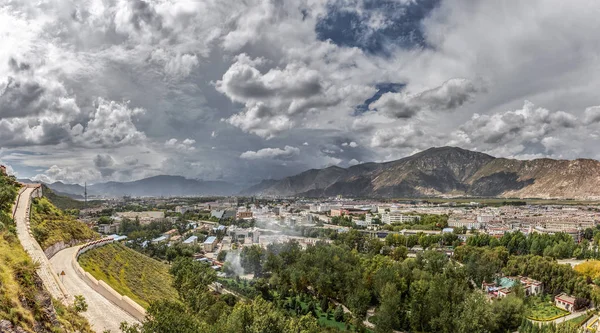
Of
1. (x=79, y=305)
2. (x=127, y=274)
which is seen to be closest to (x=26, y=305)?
(x=79, y=305)

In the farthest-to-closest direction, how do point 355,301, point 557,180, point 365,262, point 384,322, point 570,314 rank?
point 557,180 < point 365,262 < point 570,314 < point 355,301 < point 384,322

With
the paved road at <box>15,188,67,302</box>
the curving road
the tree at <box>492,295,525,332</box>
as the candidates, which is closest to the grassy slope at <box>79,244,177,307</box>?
the curving road

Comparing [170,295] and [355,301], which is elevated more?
[170,295]

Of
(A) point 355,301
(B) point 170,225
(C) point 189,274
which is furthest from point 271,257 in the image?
(B) point 170,225

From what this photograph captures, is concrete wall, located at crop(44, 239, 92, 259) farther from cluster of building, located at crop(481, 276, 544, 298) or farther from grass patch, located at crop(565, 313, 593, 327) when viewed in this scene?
grass patch, located at crop(565, 313, 593, 327)

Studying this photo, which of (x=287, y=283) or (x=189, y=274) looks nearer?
(x=189, y=274)

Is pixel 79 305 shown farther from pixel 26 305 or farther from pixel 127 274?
pixel 127 274

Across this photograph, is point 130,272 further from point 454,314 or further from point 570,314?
point 570,314
